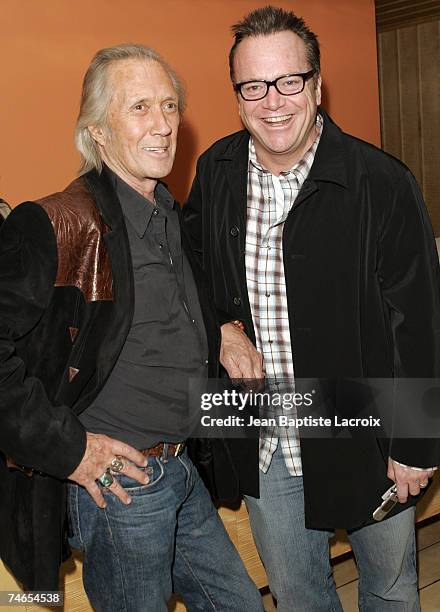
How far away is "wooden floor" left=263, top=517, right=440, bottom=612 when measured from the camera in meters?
2.98

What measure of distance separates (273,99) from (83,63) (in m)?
1.56

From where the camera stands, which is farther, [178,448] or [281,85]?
[281,85]

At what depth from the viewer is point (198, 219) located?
92.6 inches

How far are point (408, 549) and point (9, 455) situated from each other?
1.08 metres

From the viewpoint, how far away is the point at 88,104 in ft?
6.08

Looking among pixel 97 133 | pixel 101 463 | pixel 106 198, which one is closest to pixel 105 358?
pixel 101 463

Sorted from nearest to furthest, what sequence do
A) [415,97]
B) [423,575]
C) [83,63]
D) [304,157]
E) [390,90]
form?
[304,157] < [423,575] < [83,63] < [415,97] < [390,90]

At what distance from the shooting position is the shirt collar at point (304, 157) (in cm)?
211

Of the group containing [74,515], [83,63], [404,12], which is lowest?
[74,515]

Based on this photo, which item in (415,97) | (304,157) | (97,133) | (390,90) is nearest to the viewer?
(97,133)

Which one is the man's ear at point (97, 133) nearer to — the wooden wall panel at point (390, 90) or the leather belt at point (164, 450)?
the leather belt at point (164, 450)

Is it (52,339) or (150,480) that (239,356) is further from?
(52,339)

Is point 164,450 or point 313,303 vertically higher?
point 313,303

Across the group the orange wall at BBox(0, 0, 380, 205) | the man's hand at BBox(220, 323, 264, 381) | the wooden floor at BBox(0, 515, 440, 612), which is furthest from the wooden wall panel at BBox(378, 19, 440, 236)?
the man's hand at BBox(220, 323, 264, 381)
